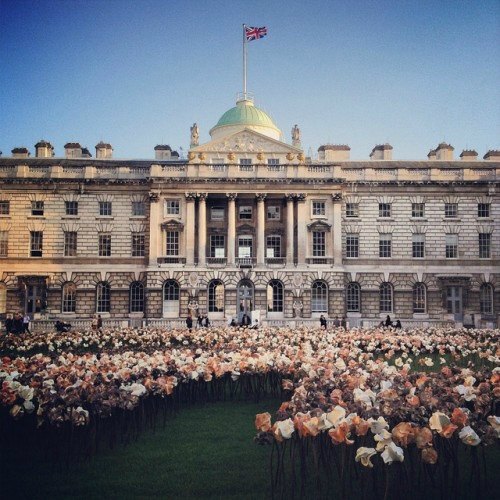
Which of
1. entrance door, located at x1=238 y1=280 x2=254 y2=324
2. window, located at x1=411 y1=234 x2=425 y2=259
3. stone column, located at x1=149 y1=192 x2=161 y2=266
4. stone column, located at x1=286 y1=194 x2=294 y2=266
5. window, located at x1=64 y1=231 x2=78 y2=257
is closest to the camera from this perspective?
stone column, located at x1=149 y1=192 x2=161 y2=266

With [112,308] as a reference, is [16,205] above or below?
above

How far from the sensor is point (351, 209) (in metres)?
48.4

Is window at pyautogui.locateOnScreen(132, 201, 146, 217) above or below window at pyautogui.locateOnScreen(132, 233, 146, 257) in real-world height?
above

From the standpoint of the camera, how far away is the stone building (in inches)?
1815

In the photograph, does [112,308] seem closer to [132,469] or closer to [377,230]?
[377,230]

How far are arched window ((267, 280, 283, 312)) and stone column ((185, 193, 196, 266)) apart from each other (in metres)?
7.33

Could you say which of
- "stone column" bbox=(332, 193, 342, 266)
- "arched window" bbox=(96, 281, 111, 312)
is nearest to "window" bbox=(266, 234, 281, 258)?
"stone column" bbox=(332, 193, 342, 266)

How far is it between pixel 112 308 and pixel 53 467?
37351 mm

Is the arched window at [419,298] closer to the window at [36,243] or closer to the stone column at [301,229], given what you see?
the stone column at [301,229]

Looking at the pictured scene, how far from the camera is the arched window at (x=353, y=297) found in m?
47.4

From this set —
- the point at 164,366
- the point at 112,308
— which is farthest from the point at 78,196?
the point at 164,366

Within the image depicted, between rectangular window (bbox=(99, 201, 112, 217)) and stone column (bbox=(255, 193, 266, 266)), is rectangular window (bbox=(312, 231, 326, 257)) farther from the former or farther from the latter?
rectangular window (bbox=(99, 201, 112, 217))

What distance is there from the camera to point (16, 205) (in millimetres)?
47844

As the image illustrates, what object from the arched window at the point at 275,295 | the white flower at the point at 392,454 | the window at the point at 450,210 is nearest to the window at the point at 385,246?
the window at the point at 450,210
